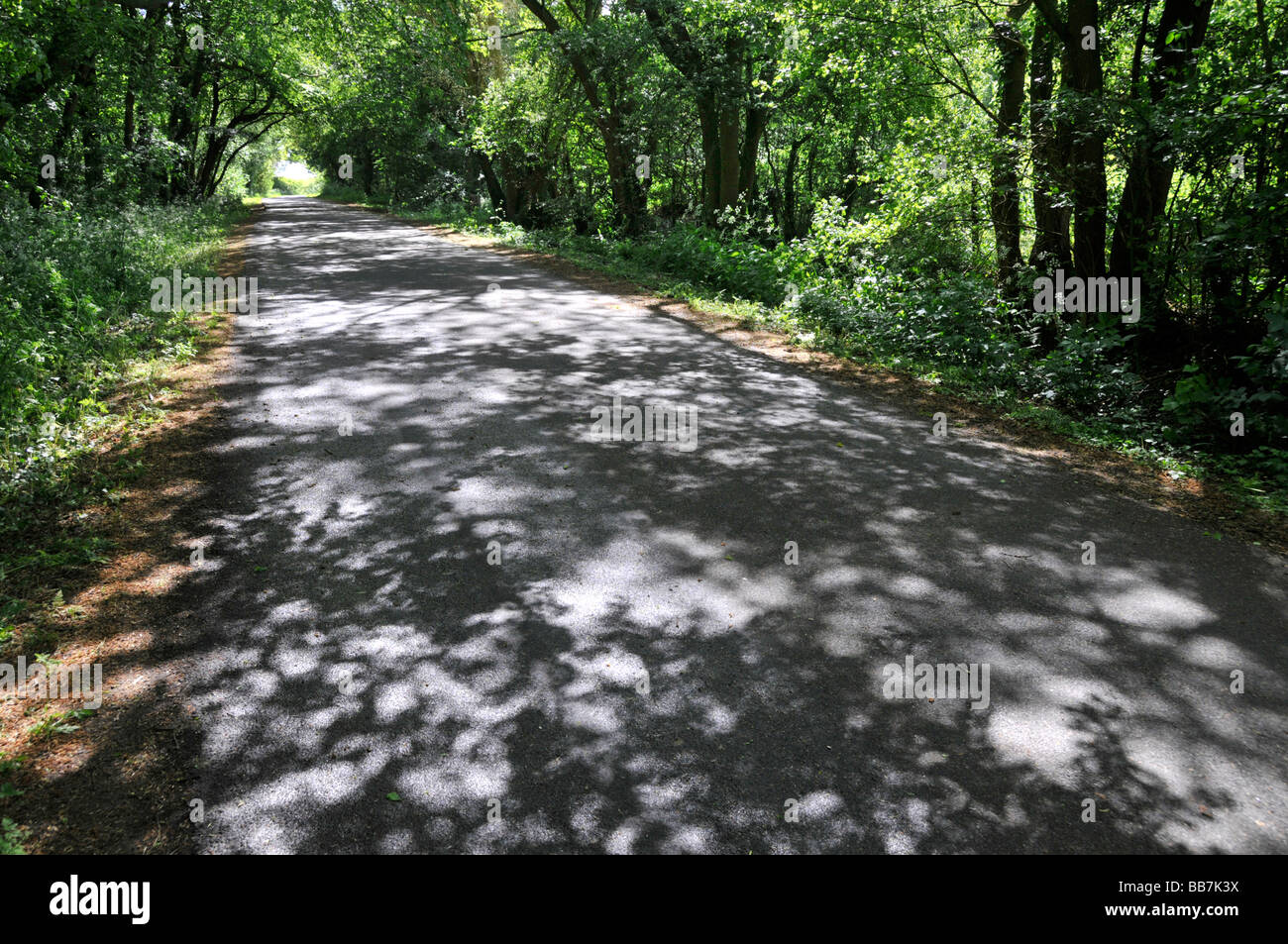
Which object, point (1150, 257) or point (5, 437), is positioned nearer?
point (5, 437)

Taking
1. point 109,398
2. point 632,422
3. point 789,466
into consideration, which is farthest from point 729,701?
point 109,398

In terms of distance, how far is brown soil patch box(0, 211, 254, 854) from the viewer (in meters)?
2.99

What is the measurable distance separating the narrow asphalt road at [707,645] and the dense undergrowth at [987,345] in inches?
61.3

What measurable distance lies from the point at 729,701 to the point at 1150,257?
8.04 meters

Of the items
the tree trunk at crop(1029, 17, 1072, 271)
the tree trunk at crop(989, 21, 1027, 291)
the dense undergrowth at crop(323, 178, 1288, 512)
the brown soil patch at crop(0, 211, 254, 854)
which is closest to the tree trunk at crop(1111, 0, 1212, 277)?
the tree trunk at crop(1029, 17, 1072, 271)

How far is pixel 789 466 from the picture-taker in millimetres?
6504

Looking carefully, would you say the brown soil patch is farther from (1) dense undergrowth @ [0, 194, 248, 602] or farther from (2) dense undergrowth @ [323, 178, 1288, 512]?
(2) dense undergrowth @ [323, 178, 1288, 512]

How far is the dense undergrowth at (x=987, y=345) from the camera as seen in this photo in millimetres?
6844

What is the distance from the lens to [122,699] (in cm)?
364

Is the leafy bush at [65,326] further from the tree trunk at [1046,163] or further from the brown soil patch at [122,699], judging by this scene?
the tree trunk at [1046,163]

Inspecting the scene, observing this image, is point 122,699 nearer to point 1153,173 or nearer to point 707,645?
point 707,645

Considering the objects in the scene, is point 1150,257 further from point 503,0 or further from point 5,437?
point 503,0

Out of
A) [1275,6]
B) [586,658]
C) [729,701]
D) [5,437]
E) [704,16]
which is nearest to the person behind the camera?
[729,701]

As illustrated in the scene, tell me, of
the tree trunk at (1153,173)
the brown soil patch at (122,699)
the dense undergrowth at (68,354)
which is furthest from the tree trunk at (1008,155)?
the dense undergrowth at (68,354)
